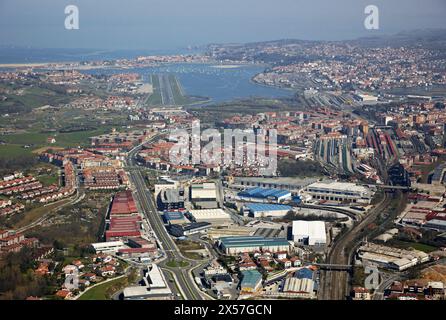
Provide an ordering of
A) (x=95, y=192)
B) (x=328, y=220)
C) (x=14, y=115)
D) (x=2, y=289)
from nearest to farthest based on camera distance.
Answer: (x=2, y=289)
(x=328, y=220)
(x=95, y=192)
(x=14, y=115)

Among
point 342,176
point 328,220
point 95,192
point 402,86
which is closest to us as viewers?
point 328,220

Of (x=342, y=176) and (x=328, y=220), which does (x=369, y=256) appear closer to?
(x=328, y=220)

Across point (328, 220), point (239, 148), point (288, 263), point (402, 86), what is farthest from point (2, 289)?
point (402, 86)

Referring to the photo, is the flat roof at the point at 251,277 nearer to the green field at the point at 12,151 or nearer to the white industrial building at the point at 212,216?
the white industrial building at the point at 212,216

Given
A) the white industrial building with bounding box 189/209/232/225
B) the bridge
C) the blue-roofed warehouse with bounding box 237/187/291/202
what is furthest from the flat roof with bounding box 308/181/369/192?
the bridge

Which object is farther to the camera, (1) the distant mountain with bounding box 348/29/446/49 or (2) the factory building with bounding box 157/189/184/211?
(1) the distant mountain with bounding box 348/29/446/49

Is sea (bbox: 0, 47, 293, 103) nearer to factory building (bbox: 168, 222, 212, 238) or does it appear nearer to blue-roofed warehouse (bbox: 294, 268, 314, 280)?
factory building (bbox: 168, 222, 212, 238)
